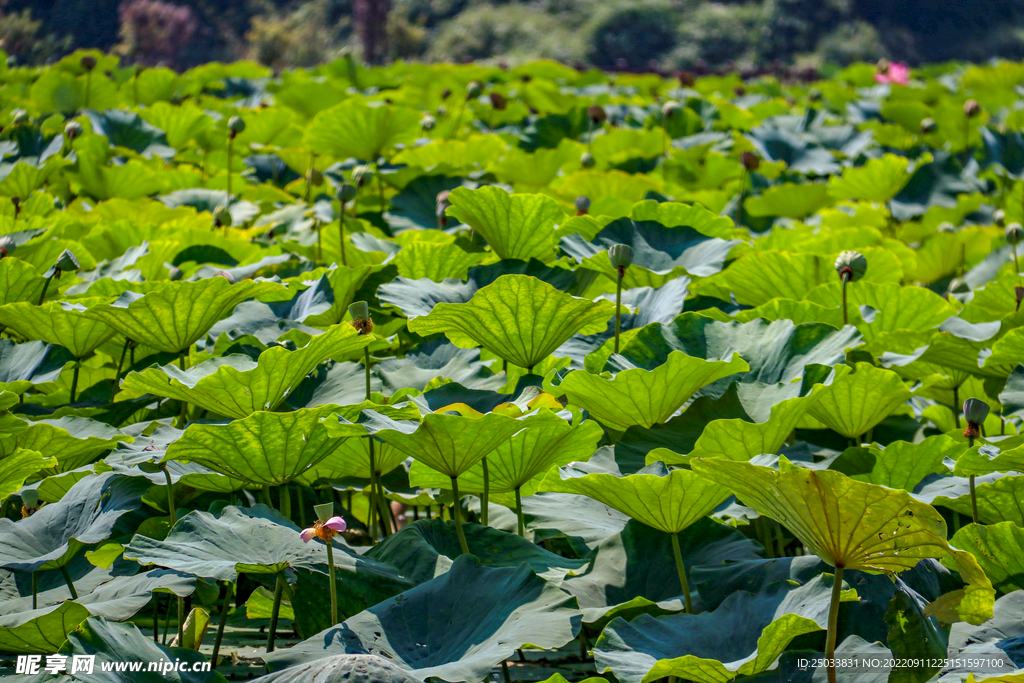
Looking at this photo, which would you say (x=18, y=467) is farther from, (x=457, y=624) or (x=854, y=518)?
(x=854, y=518)

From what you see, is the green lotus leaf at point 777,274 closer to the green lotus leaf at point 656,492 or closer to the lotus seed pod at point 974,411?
the lotus seed pod at point 974,411

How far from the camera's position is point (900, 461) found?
983mm

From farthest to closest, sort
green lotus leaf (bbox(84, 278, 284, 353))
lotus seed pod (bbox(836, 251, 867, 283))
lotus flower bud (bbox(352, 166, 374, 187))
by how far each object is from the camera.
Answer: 1. lotus flower bud (bbox(352, 166, 374, 187))
2. lotus seed pod (bbox(836, 251, 867, 283))
3. green lotus leaf (bbox(84, 278, 284, 353))

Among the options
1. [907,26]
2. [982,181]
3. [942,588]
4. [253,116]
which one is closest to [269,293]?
[942,588]

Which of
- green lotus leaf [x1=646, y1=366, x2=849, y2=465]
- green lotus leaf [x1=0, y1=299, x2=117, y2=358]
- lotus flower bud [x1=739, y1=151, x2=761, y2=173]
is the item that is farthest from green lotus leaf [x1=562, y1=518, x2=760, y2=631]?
lotus flower bud [x1=739, y1=151, x2=761, y2=173]

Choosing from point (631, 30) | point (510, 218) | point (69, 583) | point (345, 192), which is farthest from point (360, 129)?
point (631, 30)

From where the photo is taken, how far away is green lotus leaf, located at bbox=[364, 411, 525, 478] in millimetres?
786

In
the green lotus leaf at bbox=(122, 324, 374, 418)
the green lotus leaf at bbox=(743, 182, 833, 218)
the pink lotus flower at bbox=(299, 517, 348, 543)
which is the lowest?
the green lotus leaf at bbox=(743, 182, 833, 218)

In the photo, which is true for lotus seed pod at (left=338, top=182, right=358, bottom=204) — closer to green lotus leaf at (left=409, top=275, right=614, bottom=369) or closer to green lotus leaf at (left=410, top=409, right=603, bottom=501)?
green lotus leaf at (left=409, top=275, right=614, bottom=369)

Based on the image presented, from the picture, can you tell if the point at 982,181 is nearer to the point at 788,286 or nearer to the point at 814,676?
the point at 788,286

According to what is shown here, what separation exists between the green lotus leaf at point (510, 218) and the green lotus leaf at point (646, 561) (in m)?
0.52

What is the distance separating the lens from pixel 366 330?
1.05 metres

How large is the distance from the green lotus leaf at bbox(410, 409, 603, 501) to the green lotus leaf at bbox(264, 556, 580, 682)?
135mm

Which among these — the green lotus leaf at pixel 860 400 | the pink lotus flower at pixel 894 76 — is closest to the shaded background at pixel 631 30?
the pink lotus flower at pixel 894 76
